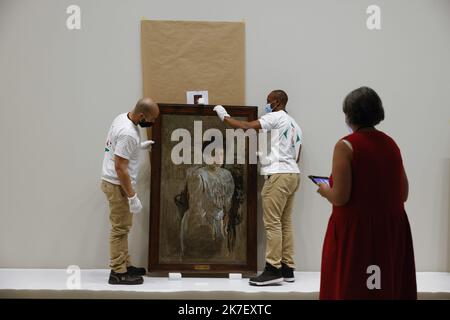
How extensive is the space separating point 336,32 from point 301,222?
169 cm

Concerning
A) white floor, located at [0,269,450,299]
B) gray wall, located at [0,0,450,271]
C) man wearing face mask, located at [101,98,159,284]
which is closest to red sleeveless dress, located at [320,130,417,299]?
white floor, located at [0,269,450,299]

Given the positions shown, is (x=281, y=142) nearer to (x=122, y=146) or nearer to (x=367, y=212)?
(x=122, y=146)

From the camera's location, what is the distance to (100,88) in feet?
13.7

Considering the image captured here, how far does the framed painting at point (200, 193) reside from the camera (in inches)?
157

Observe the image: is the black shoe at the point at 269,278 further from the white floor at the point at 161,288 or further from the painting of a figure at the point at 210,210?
the painting of a figure at the point at 210,210

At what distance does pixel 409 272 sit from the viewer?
7.56 ft

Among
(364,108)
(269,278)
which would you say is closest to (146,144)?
(269,278)

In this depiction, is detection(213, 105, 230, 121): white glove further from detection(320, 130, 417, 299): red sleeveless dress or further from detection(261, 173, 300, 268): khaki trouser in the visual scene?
detection(320, 130, 417, 299): red sleeveless dress

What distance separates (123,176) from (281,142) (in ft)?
4.11

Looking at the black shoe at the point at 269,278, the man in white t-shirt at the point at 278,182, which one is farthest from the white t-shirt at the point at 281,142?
the black shoe at the point at 269,278

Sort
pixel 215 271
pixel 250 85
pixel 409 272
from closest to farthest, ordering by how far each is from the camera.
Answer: pixel 409 272
pixel 215 271
pixel 250 85

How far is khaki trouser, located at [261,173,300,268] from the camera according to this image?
3729 millimetres
